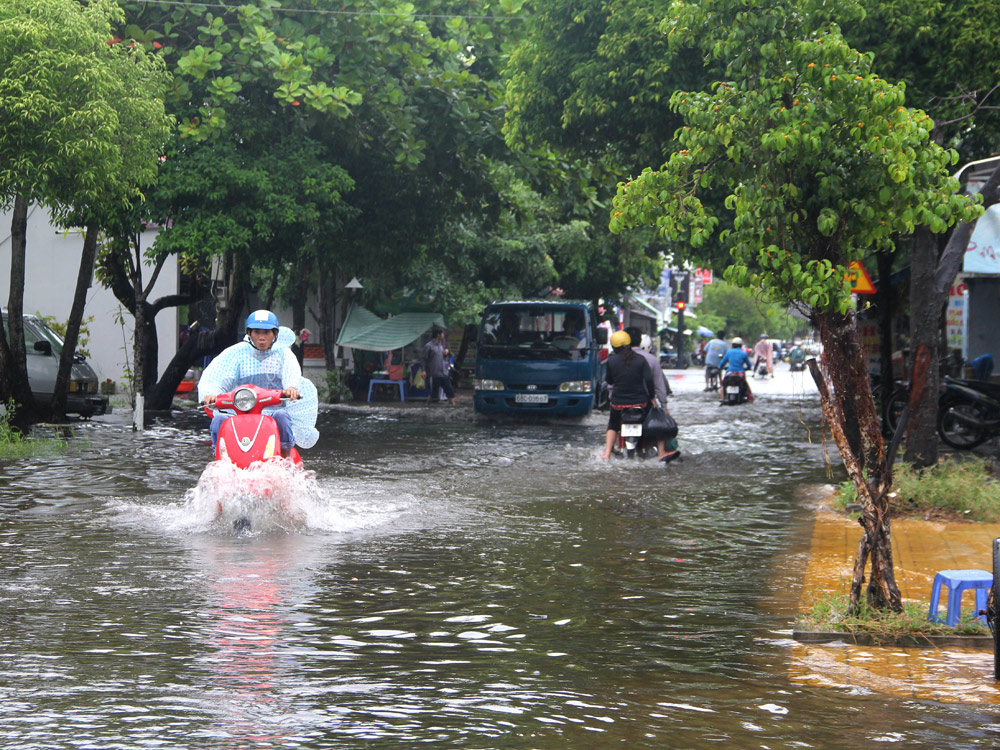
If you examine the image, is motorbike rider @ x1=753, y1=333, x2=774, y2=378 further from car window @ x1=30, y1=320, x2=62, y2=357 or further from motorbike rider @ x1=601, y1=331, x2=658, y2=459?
motorbike rider @ x1=601, y1=331, x2=658, y2=459

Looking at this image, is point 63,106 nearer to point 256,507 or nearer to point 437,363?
point 256,507

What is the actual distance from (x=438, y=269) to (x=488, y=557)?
23.0 meters

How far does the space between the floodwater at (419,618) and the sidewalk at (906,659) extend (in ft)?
0.58

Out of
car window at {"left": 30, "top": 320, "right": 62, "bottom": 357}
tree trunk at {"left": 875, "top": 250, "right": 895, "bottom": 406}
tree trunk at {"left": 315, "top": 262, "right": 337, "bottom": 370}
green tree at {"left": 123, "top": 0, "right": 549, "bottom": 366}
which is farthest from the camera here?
tree trunk at {"left": 315, "top": 262, "right": 337, "bottom": 370}

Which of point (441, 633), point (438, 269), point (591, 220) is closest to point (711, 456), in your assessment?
point (441, 633)

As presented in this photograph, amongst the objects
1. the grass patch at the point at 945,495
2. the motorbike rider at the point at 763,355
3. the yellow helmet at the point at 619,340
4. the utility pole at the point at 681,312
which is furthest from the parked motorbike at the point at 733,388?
the utility pole at the point at 681,312

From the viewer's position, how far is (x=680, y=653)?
6.39 m

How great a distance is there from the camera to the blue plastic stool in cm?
657

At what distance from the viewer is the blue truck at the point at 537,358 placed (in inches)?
910

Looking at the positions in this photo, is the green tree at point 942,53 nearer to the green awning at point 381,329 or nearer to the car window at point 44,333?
the car window at point 44,333

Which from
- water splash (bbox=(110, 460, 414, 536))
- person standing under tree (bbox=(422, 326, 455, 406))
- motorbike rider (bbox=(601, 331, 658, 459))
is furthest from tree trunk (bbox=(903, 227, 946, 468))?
person standing under tree (bbox=(422, 326, 455, 406))

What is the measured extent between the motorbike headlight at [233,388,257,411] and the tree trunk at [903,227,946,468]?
556cm

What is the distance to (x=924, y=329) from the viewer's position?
38.1 feet

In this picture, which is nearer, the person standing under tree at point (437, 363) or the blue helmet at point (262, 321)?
the blue helmet at point (262, 321)
